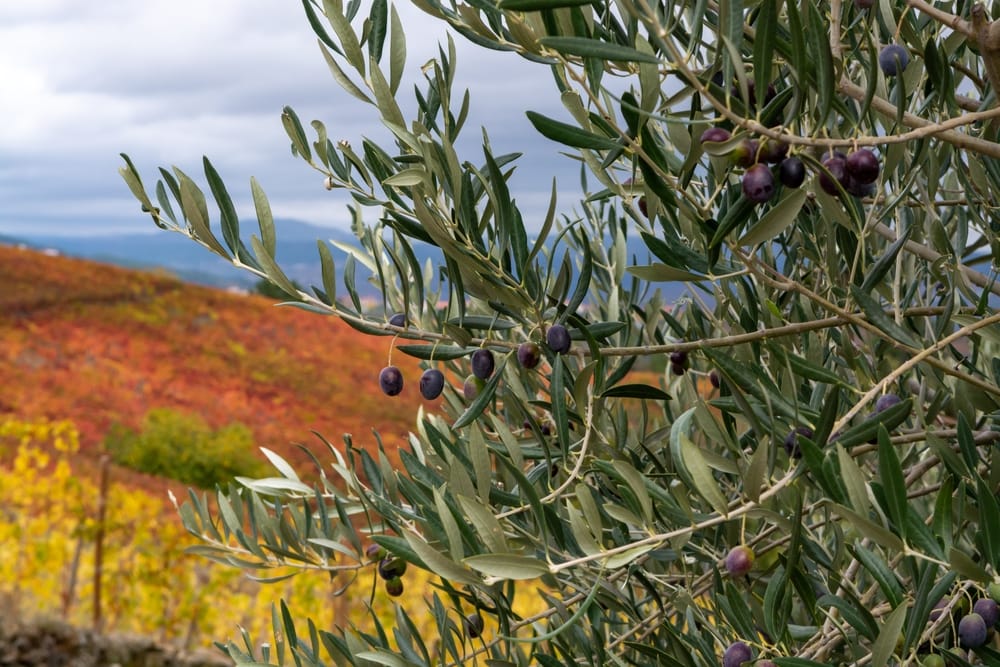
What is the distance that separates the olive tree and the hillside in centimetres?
1787

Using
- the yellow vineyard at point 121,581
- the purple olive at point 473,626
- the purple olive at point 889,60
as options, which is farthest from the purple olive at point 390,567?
the yellow vineyard at point 121,581

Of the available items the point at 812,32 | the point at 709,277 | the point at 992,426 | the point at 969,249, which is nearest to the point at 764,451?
the point at 709,277

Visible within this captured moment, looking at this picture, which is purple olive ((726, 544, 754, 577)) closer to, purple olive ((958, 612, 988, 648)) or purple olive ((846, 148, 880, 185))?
Answer: purple olive ((958, 612, 988, 648))

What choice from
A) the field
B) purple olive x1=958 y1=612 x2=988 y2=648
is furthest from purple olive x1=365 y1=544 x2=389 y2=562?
the field

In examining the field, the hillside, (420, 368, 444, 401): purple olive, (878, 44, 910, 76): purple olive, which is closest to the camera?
(878, 44, 910, 76): purple olive

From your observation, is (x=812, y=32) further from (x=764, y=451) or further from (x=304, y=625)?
(x=304, y=625)

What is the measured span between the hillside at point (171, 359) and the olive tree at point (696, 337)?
17869 millimetres

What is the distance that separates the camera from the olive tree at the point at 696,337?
85 cm

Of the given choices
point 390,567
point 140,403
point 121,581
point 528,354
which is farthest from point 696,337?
point 140,403

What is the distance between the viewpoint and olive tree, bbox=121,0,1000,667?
85 cm

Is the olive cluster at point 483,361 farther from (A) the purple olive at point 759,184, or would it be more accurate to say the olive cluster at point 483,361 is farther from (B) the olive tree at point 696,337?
(A) the purple olive at point 759,184

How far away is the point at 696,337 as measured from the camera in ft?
5.07

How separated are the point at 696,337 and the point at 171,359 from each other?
2309 cm

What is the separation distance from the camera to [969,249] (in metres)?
1.59
